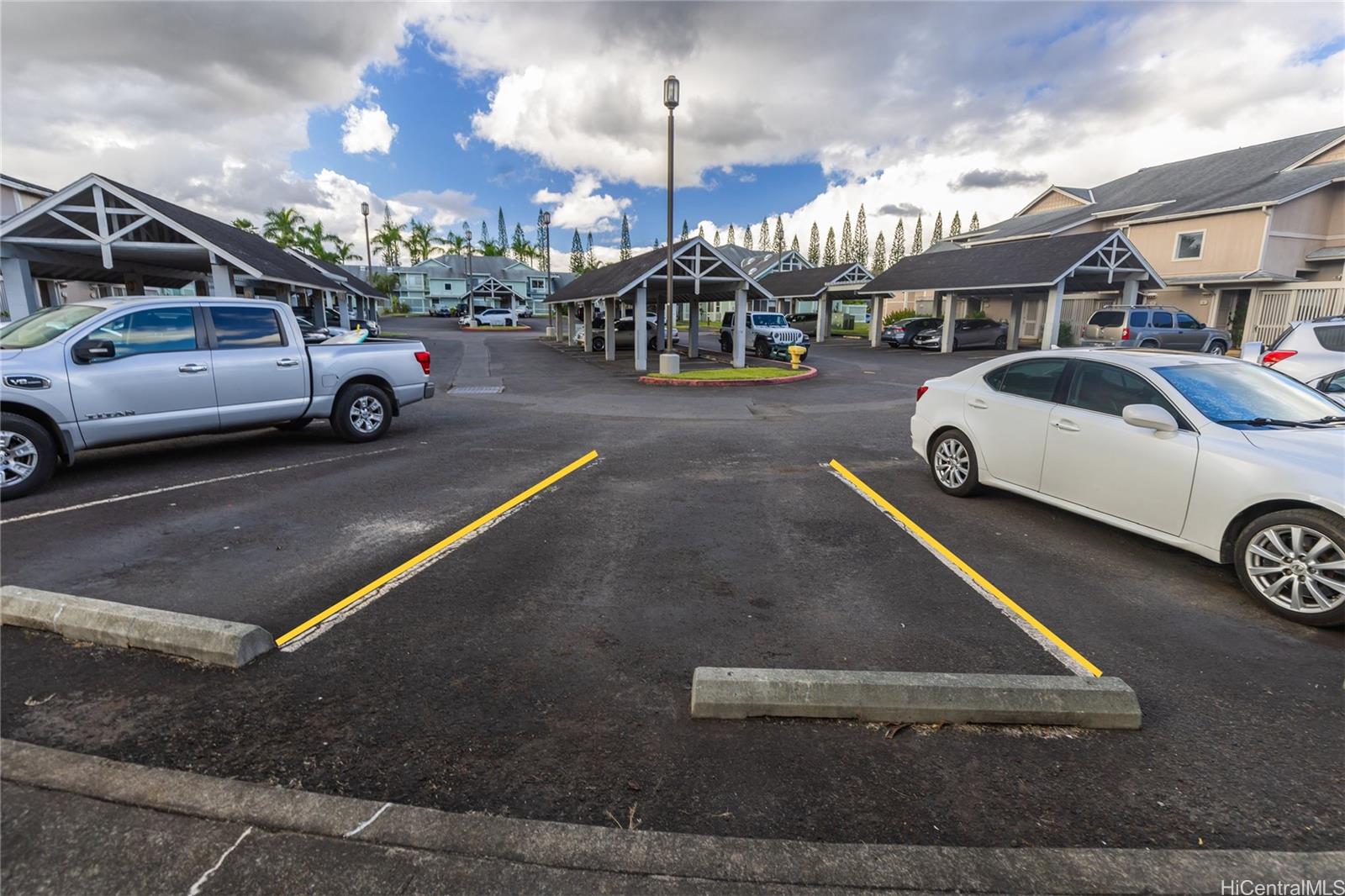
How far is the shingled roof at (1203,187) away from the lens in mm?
28359

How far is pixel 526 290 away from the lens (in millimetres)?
83500

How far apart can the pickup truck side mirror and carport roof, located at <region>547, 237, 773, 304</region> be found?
618 inches

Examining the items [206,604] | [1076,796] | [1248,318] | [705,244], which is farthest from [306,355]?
[1248,318]

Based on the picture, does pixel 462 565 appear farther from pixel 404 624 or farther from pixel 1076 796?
pixel 1076 796

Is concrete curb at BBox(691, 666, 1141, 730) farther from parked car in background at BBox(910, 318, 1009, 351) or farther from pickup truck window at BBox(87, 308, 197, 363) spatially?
parked car in background at BBox(910, 318, 1009, 351)

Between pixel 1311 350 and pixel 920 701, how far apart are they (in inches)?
453

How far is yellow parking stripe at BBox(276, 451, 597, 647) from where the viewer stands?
395cm

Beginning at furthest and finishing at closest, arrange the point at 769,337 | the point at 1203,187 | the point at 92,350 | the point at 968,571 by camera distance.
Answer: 1. the point at 1203,187
2. the point at 769,337
3. the point at 92,350
4. the point at 968,571

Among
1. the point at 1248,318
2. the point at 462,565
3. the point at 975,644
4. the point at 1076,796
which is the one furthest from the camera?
the point at 1248,318

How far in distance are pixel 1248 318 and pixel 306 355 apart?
34.7 m

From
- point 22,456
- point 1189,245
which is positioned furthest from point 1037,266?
point 22,456

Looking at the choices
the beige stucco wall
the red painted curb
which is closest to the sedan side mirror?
the red painted curb

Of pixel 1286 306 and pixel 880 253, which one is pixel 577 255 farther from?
pixel 1286 306

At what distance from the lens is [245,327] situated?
8.20 metres
